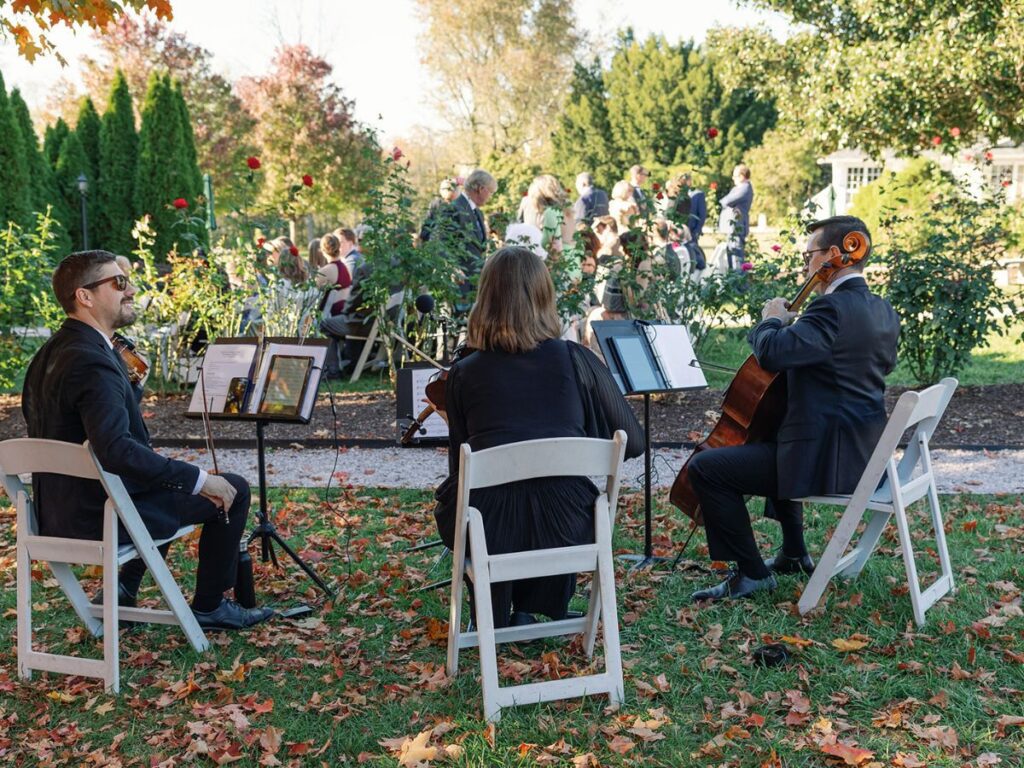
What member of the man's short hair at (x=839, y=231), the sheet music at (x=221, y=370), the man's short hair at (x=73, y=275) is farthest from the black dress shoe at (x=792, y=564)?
the man's short hair at (x=73, y=275)

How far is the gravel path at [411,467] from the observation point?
23.1 feet

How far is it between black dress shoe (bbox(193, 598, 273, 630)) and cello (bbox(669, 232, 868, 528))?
2.17 m

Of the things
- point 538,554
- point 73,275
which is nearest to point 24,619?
point 73,275

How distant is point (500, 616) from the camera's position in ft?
13.8

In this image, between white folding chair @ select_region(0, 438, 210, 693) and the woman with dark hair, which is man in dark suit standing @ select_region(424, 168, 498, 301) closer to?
the woman with dark hair

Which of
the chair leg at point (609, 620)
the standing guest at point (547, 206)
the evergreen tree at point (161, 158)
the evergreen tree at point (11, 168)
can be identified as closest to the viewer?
the chair leg at point (609, 620)

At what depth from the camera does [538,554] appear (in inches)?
146

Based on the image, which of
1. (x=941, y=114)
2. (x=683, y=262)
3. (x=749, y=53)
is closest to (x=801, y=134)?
(x=749, y=53)

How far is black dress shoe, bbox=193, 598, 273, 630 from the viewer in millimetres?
4617

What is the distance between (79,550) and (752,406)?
3.08 metres

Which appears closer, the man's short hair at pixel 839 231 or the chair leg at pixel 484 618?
the chair leg at pixel 484 618

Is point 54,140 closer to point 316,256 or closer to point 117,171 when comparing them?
point 117,171

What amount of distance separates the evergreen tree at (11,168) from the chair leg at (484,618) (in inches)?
482

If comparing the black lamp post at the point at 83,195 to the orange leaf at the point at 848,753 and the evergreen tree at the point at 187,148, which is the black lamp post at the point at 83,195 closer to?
the evergreen tree at the point at 187,148
